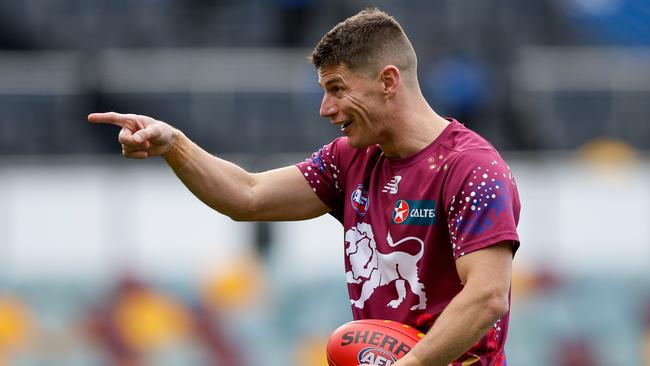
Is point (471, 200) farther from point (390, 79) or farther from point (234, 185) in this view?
point (234, 185)

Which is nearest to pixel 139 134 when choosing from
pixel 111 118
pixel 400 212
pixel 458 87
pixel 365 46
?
pixel 111 118

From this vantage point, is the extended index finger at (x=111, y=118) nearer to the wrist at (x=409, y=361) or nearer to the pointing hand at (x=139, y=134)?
the pointing hand at (x=139, y=134)

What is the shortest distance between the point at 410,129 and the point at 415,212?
1.01 feet

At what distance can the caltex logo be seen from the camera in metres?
5.05

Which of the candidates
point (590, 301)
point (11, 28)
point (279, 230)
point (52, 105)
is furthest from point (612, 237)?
point (11, 28)

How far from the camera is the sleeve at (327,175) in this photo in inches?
217

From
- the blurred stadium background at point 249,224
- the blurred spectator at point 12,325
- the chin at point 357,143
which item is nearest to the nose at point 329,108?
the chin at point 357,143

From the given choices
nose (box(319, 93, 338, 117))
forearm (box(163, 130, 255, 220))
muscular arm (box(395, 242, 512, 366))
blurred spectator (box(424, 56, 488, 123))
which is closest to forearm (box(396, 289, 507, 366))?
muscular arm (box(395, 242, 512, 366))

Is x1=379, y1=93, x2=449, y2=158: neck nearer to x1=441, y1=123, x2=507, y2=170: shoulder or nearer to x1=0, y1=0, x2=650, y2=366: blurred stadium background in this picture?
x1=441, y1=123, x2=507, y2=170: shoulder

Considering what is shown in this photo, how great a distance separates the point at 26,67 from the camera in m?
11.6

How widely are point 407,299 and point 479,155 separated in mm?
589

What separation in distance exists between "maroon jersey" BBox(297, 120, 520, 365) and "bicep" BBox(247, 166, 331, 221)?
0.26 metres

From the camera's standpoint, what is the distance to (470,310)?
4.68 m

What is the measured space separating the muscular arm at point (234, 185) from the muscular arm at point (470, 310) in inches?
40.4
